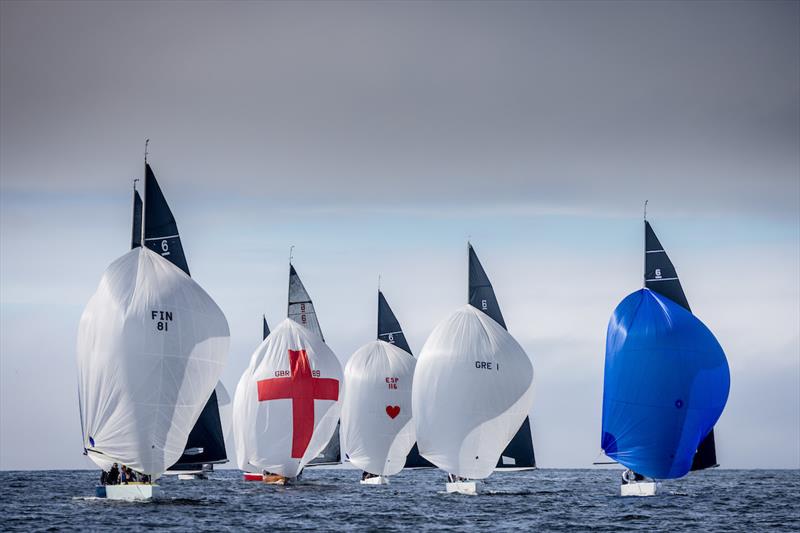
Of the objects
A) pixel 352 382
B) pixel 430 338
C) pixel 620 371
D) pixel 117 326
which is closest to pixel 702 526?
pixel 620 371

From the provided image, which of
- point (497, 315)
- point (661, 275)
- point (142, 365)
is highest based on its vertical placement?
point (661, 275)

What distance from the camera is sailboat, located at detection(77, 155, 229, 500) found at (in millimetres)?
41562

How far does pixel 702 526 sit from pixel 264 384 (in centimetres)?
2415

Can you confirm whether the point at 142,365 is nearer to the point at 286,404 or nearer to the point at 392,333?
the point at 286,404

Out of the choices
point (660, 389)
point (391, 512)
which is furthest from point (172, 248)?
point (660, 389)

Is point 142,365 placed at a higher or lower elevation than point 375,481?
higher

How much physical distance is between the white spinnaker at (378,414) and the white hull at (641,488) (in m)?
16.3

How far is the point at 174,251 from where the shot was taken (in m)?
47.1

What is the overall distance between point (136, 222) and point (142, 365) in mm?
7971

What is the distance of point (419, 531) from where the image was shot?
39.6m

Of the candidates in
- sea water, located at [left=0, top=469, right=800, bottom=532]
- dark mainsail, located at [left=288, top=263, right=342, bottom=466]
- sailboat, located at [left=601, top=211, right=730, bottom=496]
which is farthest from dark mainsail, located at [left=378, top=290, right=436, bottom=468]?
sailboat, located at [left=601, top=211, right=730, bottom=496]

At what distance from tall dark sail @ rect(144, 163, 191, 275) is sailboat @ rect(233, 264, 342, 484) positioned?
12.8m

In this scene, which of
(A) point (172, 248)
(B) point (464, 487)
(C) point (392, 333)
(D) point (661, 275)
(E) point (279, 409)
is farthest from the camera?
(C) point (392, 333)

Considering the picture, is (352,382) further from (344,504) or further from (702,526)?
(702,526)
